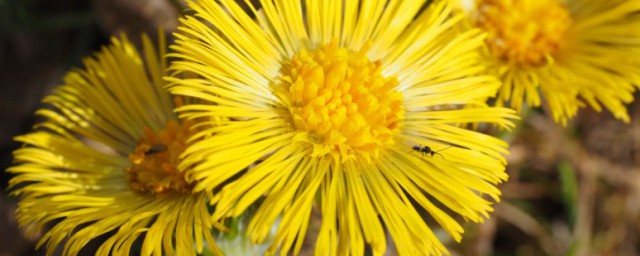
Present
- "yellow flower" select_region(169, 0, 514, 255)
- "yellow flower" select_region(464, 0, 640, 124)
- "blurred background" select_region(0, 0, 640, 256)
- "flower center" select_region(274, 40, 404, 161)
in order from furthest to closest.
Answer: "blurred background" select_region(0, 0, 640, 256) → "yellow flower" select_region(464, 0, 640, 124) → "flower center" select_region(274, 40, 404, 161) → "yellow flower" select_region(169, 0, 514, 255)

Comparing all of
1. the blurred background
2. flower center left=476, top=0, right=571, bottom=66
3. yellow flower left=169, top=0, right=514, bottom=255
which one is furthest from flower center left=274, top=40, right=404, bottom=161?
the blurred background

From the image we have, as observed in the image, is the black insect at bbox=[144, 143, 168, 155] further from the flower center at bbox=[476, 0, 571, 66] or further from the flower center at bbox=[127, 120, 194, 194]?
the flower center at bbox=[476, 0, 571, 66]

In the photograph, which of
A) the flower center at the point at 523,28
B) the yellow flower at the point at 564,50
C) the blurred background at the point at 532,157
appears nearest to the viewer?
the yellow flower at the point at 564,50

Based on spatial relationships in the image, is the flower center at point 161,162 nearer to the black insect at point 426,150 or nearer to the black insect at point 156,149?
the black insect at point 156,149

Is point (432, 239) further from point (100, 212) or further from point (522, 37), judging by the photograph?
point (522, 37)

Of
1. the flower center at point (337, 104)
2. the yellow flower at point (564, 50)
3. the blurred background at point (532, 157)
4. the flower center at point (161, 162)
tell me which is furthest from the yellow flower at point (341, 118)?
the blurred background at point (532, 157)

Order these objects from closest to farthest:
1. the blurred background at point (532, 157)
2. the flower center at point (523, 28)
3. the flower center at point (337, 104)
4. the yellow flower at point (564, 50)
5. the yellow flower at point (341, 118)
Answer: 1. the yellow flower at point (341, 118)
2. the flower center at point (337, 104)
3. the yellow flower at point (564, 50)
4. the flower center at point (523, 28)
5. the blurred background at point (532, 157)

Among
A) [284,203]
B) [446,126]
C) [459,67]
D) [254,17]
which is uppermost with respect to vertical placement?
[254,17]

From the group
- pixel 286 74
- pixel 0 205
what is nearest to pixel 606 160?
pixel 286 74
